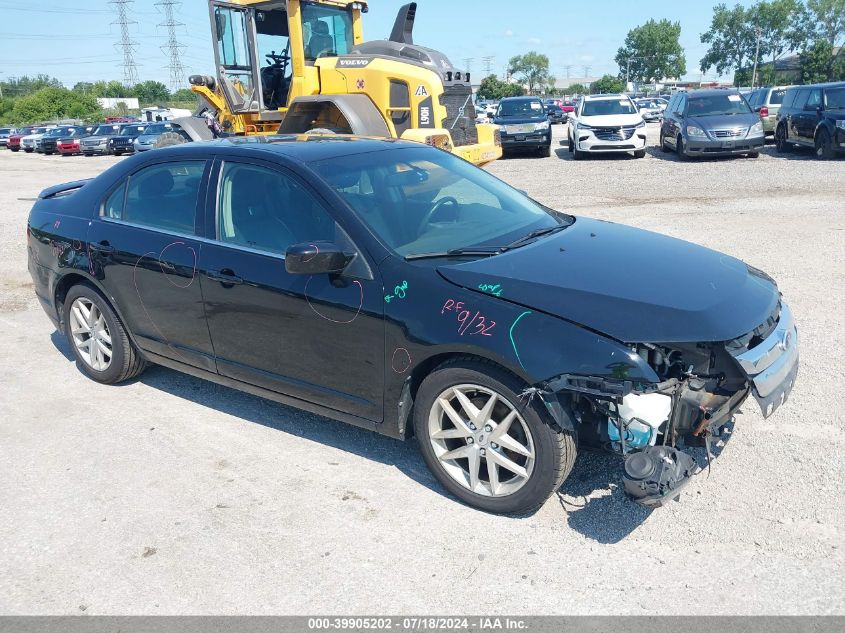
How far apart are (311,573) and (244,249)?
1.85 m

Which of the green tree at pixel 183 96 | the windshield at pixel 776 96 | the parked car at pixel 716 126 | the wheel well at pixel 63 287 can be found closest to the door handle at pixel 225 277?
the wheel well at pixel 63 287

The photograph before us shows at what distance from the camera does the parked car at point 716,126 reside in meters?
17.0

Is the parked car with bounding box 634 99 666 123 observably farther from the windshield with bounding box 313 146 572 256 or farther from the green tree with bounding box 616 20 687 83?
the green tree with bounding box 616 20 687 83

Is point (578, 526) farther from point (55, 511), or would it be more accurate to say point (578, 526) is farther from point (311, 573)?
point (55, 511)

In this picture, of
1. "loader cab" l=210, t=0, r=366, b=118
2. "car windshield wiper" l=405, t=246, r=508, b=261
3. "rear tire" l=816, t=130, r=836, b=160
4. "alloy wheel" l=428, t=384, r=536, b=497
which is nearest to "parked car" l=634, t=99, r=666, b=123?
"rear tire" l=816, t=130, r=836, b=160

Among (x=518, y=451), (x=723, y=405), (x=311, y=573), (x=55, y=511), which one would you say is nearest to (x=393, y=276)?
(x=518, y=451)

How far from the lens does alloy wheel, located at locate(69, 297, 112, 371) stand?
513 cm

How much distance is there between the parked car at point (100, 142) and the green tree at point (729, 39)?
121 meters

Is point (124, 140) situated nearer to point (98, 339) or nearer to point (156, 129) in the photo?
point (156, 129)

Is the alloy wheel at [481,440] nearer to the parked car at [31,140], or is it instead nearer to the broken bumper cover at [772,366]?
the broken bumper cover at [772,366]

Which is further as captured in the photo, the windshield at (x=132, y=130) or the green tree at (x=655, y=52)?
the green tree at (x=655, y=52)

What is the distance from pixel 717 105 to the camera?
17.7 m

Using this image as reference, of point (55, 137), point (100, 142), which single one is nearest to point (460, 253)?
point (100, 142)

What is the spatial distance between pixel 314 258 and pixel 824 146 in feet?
55.7
